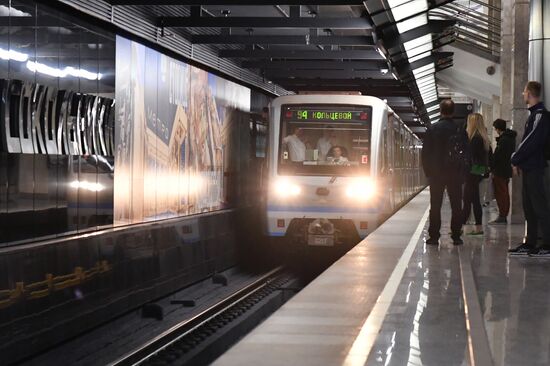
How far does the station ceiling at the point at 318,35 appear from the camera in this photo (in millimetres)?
13797

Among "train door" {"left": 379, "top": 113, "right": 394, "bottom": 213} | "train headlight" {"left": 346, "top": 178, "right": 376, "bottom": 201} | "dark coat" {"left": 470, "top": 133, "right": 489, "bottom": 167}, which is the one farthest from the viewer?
"train door" {"left": 379, "top": 113, "right": 394, "bottom": 213}

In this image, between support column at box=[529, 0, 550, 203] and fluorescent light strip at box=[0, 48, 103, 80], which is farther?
support column at box=[529, 0, 550, 203]

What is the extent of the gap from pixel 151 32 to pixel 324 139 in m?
3.63

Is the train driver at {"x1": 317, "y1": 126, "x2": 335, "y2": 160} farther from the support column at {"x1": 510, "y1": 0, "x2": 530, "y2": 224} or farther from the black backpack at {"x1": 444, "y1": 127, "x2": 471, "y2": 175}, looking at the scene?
the black backpack at {"x1": 444, "y1": 127, "x2": 471, "y2": 175}

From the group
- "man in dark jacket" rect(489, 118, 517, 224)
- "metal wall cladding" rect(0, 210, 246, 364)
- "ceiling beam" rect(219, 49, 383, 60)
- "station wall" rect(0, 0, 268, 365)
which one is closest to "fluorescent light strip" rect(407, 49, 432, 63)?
"ceiling beam" rect(219, 49, 383, 60)

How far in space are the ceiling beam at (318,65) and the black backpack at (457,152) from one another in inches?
349

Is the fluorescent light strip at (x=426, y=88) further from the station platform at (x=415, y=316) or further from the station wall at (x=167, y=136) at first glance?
the station platform at (x=415, y=316)

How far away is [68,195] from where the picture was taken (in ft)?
35.9

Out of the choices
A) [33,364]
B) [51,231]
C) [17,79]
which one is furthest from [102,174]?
[33,364]

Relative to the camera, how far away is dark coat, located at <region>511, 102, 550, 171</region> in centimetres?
899

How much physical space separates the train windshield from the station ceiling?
1376 millimetres

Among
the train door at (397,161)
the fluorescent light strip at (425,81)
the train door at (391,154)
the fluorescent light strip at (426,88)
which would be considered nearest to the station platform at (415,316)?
the train door at (391,154)

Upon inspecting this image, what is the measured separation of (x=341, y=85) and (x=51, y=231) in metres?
15.3

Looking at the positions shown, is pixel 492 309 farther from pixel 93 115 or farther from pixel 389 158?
pixel 389 158
